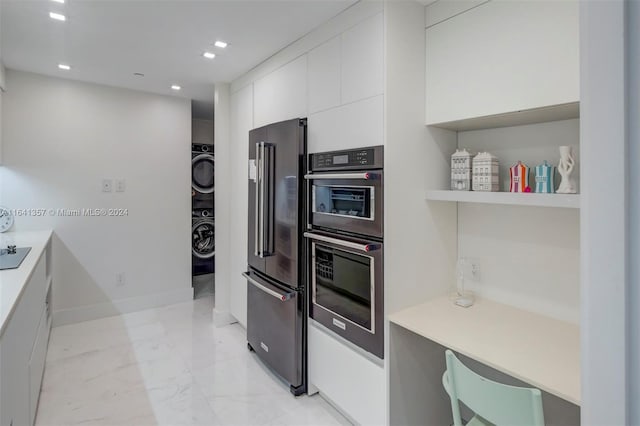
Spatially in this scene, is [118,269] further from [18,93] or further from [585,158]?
[585,158]

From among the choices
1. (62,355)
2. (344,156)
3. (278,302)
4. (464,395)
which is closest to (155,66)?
(344,156)

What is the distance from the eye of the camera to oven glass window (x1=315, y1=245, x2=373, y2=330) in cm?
188

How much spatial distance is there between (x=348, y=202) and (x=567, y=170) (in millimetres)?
1026

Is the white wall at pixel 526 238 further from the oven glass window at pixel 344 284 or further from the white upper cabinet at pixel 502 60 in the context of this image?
the oven glass window at pixel 344 284

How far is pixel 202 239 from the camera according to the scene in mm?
5137

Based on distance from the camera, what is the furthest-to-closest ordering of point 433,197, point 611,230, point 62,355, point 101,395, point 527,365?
point 62,355 < point 101,395 < point 433,197 < point 527,365 < point 611,230

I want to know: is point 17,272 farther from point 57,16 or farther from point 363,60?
point 363,60

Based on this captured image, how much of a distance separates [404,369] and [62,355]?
275 centimetres

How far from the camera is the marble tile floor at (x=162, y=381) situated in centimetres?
214

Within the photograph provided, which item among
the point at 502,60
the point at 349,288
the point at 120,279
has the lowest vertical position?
the point at 120,279

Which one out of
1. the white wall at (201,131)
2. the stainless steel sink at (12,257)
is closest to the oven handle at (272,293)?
the stainless steel sink at (12,257)

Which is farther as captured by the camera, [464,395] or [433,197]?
[433,197]

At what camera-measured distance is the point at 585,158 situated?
0.41 metres

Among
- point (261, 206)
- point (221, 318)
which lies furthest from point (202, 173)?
point (261, 206)
